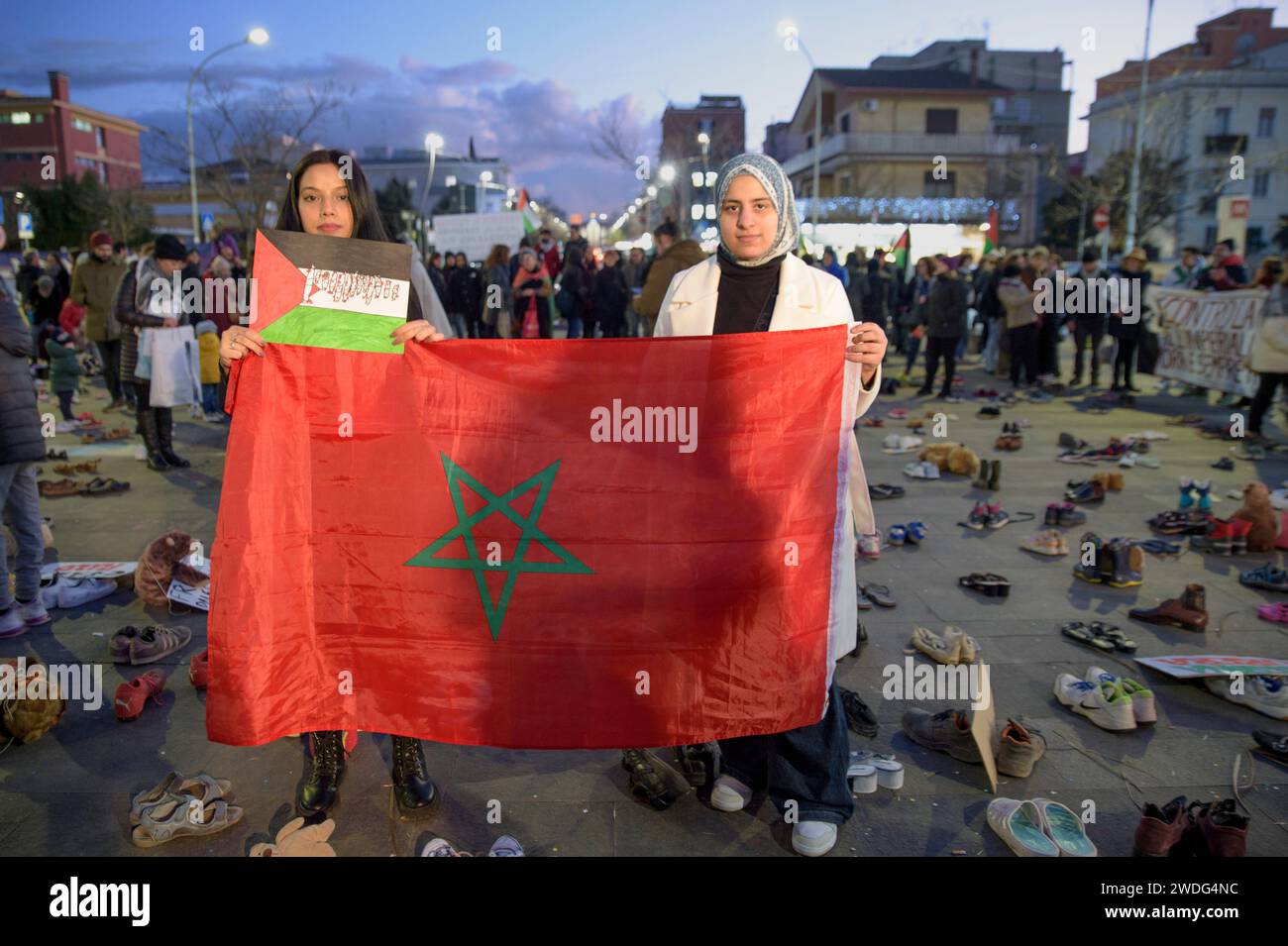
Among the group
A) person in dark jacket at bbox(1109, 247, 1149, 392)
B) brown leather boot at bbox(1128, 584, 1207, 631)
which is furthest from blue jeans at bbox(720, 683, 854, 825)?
person in dark jacket at bbox(1109, 247, 1149, 392)

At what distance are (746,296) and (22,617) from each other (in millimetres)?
4368

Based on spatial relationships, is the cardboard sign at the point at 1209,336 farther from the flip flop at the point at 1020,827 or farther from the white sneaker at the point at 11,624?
the white sneaker at the point at 11,624

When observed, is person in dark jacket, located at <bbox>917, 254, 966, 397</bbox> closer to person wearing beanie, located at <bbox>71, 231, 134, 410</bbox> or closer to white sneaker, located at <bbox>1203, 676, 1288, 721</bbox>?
white sneaker, located at <bbox>1203, 676, 1288, 721</bbox>

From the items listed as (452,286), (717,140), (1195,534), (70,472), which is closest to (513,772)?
(1195,534)

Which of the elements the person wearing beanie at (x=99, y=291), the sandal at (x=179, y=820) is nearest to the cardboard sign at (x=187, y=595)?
the sandal at (x=179, y=820)

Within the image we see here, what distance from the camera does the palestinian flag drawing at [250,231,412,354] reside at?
2980 mm

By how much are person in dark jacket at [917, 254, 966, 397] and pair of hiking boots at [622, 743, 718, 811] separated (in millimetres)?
11213

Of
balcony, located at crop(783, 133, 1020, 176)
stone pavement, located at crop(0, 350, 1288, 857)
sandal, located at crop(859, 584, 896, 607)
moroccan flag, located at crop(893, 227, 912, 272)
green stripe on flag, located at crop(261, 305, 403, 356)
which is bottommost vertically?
stone pavement, located at crop(0, 350, 1288, 857)

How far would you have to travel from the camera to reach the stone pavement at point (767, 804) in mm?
3039

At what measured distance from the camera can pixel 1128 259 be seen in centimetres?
1334

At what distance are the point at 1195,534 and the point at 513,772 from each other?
223 inches

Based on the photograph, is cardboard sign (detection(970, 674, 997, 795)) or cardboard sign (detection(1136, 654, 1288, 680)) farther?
cardboard sign (detection(1136, 654, 1288, 680))

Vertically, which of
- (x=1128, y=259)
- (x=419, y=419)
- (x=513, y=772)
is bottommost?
(x=513, y=772)
